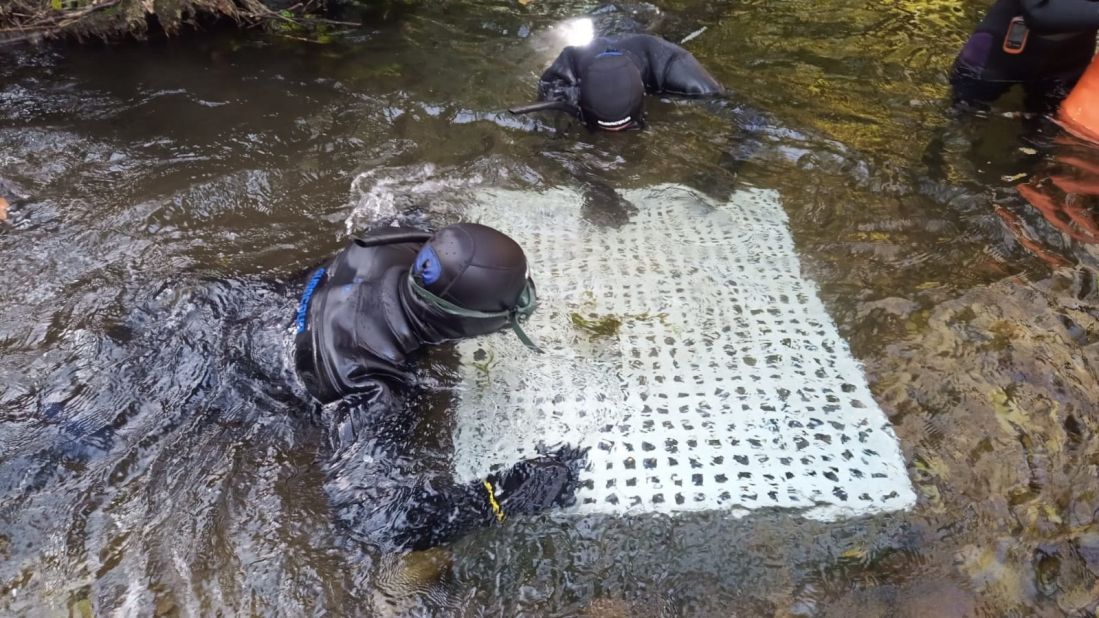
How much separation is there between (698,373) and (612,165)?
208 cm

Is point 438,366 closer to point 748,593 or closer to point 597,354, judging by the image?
point 597,354

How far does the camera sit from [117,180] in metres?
4.16

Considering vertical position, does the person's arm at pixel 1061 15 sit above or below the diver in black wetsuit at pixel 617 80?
above

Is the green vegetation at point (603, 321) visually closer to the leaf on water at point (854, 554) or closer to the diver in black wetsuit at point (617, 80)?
the leaf on water at point (854, 554)

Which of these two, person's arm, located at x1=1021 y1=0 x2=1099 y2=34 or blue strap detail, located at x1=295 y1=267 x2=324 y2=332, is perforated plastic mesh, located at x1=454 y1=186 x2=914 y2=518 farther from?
person's arm, located at x1=1021 y1=0 x2=1099 y2=34

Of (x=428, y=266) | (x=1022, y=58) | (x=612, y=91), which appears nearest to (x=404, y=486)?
(x=428, y=266)

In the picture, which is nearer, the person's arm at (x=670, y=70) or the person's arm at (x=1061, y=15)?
the person's arm at (x=1061, y=15)

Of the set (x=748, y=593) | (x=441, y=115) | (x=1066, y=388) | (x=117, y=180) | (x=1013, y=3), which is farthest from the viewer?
(x=441, y=115)

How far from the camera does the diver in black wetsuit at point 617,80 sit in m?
4.29

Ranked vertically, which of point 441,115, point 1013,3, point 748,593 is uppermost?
point 1013,3

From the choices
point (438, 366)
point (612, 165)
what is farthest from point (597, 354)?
point (612, 165)

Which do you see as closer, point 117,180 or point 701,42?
point 117,180

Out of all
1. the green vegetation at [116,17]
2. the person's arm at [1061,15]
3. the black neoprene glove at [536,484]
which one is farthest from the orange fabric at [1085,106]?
the green vegetation at [116,17]

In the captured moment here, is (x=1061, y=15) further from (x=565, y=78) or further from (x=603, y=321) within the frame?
(x=603, y=321)
